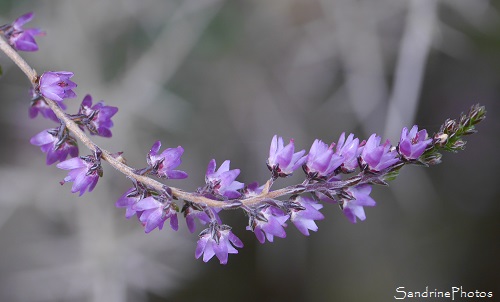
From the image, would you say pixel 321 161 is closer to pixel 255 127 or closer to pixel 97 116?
pixel 97 116

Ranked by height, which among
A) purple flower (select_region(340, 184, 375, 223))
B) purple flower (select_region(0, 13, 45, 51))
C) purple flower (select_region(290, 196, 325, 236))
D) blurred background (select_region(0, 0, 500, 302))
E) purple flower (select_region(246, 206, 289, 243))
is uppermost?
blurred background (select_region(0, 0, 500, 302))

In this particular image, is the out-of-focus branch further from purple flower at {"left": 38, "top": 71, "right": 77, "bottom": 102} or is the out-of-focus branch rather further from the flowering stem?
purple flower at {"left": 38, "top": 71, "right": 77, "bottom": 102}

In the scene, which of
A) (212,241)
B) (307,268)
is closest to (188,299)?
(307,268)

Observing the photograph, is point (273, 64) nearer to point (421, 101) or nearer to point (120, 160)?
point (421, 101)

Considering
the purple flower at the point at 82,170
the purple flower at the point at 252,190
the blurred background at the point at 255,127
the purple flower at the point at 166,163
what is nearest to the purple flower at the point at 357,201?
the purple flower at the point at 252,190

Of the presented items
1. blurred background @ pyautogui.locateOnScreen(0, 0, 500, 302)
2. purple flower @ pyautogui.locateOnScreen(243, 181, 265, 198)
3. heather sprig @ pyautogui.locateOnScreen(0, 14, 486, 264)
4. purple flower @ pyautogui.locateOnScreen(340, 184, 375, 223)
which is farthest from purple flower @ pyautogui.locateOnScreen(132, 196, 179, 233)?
blurred background @ pyautogui.locateOnScreen(0, 0, 500, 302)

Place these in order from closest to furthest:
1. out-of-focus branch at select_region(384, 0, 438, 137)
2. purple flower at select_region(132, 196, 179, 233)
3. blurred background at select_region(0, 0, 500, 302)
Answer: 1. purple flower at select_region(132, 196, 179, 233)
2. out-of-focus branch at select_region(384, 0, 438, 137)
3. blurred background at select_region(0, 0, 500, 302)

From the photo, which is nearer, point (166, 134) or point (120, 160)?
point (120, 160)
